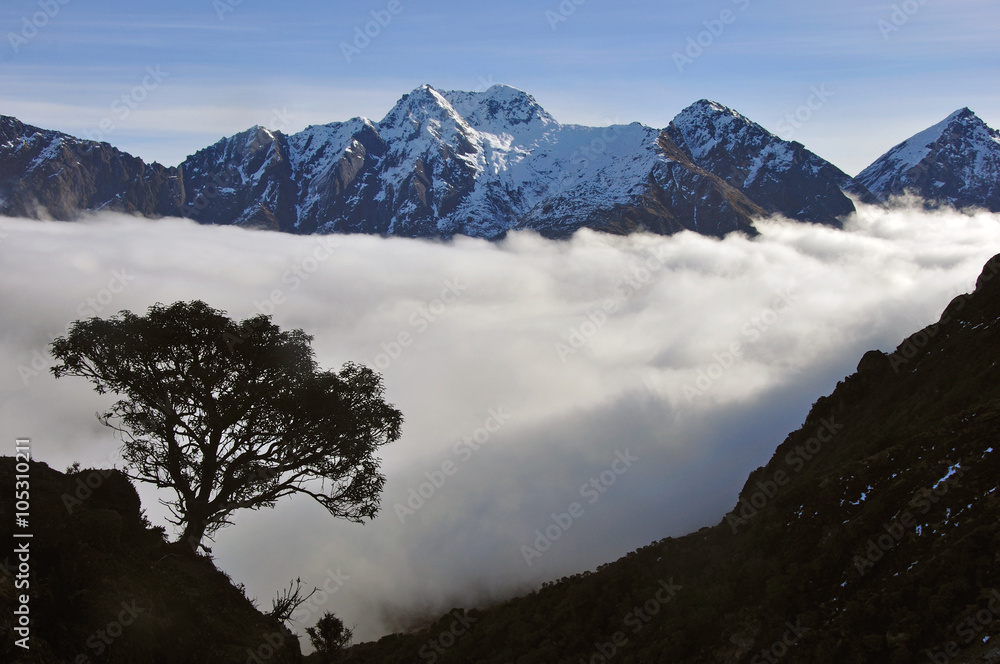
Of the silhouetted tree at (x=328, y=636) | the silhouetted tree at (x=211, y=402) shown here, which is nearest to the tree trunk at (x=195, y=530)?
the silhouetted tree at (x=211, y=402)

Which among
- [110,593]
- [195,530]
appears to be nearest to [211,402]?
[195,530]

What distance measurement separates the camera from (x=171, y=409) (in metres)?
26.6

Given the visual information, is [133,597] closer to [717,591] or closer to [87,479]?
[87,479]

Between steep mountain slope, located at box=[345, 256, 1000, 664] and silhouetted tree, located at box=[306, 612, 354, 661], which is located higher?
silhouetted tree, located at box=[306, 612, 354, 661]

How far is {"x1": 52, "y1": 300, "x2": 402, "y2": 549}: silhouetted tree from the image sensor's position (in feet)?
86.7

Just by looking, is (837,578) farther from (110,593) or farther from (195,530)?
(195,530)

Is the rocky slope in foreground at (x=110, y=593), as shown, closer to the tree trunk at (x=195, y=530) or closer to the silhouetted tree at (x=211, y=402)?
the tree trunk at (x=195, y=530)

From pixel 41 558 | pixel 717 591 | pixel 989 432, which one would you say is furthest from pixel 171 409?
pixel 989 432

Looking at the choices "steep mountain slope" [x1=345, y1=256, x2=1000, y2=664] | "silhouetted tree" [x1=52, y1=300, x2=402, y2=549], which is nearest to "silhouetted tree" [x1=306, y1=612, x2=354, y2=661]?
"steep mountain slope" [x1=345, y1=256, x2=1000, y2=664]

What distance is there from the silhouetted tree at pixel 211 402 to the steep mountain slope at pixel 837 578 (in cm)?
1297

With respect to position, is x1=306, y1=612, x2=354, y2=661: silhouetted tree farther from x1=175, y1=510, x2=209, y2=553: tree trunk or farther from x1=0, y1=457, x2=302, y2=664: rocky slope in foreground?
x1=0, y1=457, x2=302, y2=664: rocky slope in foreground

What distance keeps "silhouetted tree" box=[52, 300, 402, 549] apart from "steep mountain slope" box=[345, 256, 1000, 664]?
1297cm

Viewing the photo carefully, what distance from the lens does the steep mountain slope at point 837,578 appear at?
18922mm

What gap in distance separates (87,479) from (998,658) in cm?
2670
